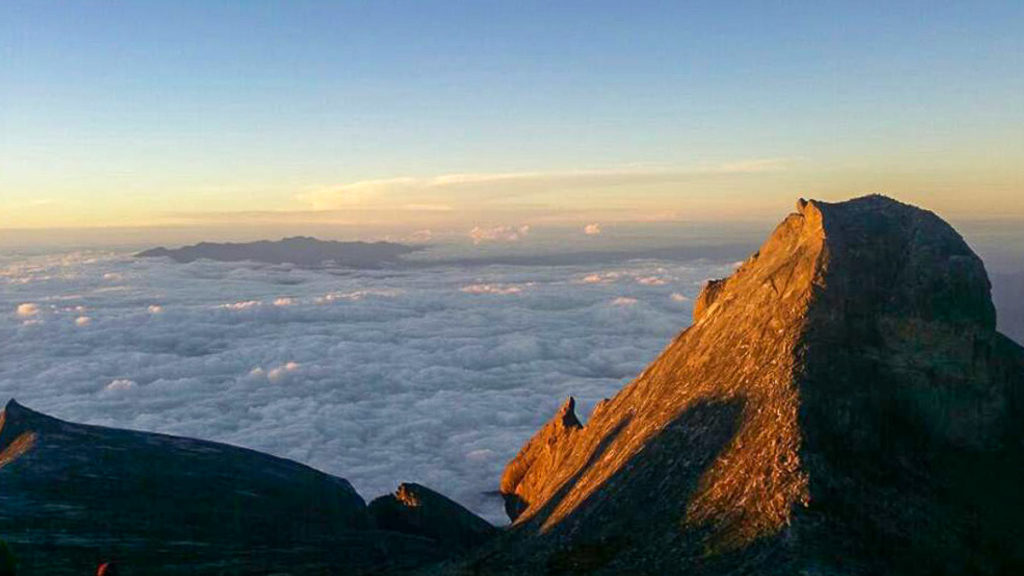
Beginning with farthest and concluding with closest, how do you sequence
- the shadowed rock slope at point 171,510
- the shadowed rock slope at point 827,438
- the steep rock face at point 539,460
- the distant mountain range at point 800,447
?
the steep rock face at point 539,460
the shadowed rock slope at point 171,510
the distant mountain range at point 800,447
the shadowed rock slope at point 827,438

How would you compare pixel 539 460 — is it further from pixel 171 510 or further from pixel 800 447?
pixel 800 447

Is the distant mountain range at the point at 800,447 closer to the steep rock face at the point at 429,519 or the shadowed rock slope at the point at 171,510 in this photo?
the shadowed rock slope at the point at 171,510

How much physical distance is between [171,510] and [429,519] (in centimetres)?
3013

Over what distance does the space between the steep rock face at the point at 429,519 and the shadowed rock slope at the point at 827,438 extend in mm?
30038

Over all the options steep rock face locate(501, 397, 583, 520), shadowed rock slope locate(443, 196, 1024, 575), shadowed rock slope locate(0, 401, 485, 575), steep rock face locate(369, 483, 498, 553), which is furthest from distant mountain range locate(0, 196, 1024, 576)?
steep rock face locate(369, 483, 498, 553)

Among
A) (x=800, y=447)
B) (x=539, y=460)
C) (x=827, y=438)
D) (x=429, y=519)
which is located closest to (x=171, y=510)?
(x=429, y=519)

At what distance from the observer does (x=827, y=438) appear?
4944 centimetres

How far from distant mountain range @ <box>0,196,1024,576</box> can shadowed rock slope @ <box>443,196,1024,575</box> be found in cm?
13

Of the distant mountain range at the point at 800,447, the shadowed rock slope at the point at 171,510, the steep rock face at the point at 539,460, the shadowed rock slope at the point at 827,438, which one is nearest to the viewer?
the shadowed rock slope at the point at 827,438

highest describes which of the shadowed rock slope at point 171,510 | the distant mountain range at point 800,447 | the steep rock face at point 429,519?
the distant mountain range at point 800,447

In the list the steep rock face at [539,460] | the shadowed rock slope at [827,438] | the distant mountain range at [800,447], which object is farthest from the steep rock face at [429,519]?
the shadowed rock slope at [827,438]

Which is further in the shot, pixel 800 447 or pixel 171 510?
pixel 171 510

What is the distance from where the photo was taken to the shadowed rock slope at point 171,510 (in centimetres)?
7450

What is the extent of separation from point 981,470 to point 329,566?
180 ft
